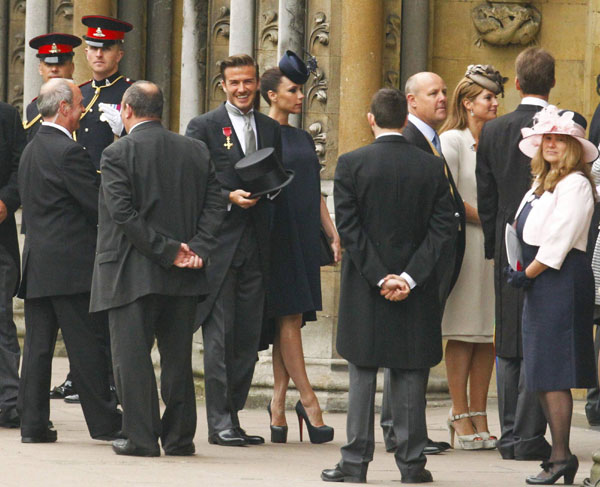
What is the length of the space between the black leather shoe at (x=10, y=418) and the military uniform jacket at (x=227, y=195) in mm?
1144

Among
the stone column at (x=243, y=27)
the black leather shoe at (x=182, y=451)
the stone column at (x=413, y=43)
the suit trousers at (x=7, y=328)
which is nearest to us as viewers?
the black leather shoe at (x=182, y=451)

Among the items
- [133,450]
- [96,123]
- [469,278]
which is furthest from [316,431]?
[96,123]

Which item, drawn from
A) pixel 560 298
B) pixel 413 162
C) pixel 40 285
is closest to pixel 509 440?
pixel 560 298

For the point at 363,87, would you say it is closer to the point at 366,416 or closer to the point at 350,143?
the point at 350,143

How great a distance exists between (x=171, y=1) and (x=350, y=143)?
8.40 feet

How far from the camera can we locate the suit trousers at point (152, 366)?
7.17 metres

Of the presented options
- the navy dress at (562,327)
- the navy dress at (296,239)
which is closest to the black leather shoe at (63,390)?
the navy dress at (296,239)

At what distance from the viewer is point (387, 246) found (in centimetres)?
673

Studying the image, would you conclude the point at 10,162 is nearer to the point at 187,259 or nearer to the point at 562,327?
the point at 187,259

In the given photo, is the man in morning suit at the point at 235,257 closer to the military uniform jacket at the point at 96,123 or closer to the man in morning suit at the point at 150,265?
the man in morning suit at the point at 150,265

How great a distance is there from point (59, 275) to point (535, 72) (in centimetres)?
250

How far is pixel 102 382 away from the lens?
7.63 m

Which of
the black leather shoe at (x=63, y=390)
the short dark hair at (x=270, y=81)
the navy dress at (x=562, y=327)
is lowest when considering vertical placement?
the black leather shoe at (x=63, y=390)

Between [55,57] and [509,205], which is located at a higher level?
[55,57]
